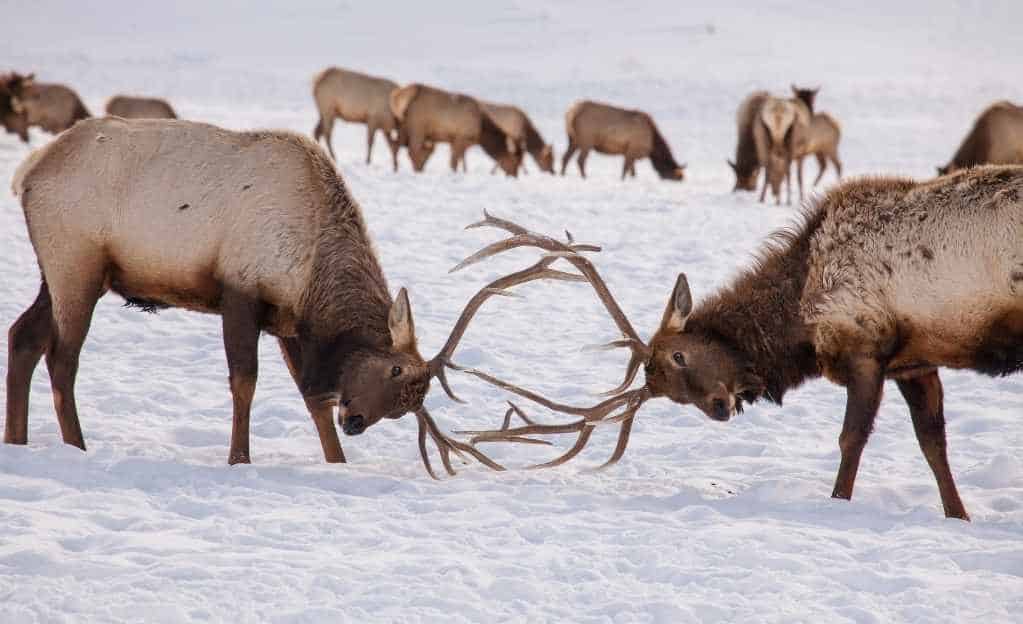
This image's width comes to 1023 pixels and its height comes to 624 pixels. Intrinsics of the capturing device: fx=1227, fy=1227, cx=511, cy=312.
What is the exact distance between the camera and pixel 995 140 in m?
16.6

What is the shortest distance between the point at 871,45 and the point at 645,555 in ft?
203

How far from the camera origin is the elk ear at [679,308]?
6.19m

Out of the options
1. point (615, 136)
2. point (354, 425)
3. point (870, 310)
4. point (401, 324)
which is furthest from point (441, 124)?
point (870, 310)

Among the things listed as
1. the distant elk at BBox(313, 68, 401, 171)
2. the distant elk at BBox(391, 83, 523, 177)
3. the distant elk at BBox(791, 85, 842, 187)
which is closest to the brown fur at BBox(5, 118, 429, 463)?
the distant elk at BBox(391, 83, 523, 177)

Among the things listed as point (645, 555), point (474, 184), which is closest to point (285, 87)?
point (474, 184)

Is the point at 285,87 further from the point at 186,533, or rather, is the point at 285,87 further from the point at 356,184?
the point at 186,533

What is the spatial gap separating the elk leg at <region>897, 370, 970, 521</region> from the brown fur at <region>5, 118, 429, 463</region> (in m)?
2.49

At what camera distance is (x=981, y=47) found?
63.2 meters

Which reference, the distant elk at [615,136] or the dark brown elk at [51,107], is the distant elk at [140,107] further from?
the distant elk at [615,136]

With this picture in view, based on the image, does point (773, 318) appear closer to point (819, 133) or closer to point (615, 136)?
point (819, 133)

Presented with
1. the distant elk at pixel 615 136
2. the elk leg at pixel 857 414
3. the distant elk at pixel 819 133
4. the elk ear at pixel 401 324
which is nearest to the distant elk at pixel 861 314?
the elk leg at pixel 857 414

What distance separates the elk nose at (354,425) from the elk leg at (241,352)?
0.60 meters

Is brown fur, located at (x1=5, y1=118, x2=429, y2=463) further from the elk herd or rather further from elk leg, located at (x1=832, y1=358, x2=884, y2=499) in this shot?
elk leg, located at (x1=832, y1=358, x2=884, y2=499)

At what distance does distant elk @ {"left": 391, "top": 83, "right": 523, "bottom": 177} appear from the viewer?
22.5m
